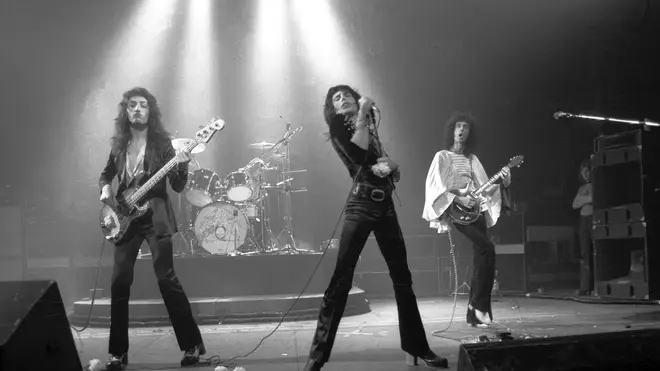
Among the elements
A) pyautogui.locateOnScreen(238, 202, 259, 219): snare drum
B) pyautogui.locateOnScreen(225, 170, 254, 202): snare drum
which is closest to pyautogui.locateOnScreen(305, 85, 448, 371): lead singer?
pyautogui.locateOnScreen(225, 170, 254, 202): snare drum

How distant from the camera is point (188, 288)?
27.7 feet

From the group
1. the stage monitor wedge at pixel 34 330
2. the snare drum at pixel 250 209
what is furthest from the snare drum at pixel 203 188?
the stage monitor wedge at pixel 34 330

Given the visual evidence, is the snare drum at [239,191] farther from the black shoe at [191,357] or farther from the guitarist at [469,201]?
the black shoe at [191,357]

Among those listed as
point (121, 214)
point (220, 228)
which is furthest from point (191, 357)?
point (220, 228)

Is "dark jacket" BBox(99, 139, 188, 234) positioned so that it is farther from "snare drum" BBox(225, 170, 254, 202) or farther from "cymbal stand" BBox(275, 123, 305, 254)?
"cymbal stand" BBox(275, 123, 305, 254)

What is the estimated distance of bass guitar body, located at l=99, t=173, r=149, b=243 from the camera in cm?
486

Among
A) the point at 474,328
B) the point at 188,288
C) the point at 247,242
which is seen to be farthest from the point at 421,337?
the point at 247,242

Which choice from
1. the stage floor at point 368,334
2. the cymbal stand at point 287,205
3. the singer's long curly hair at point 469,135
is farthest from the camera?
the cymbal stand at point 287,205

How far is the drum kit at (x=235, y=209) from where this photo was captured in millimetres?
8891

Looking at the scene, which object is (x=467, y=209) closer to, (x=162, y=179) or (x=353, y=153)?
(x=353, y=153)

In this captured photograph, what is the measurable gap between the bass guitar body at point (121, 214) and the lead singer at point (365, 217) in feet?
5.51

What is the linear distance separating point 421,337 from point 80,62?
8.00 meters

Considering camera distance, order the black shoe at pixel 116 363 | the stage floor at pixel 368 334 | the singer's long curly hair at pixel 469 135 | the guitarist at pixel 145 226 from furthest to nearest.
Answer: the singer's long curly hair at pixel 469 135, the stage floor at pixel 368 334, the guitarist at pixel 145 226, the black shoe at pixel 116 363

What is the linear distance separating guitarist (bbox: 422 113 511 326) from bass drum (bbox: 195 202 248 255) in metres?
3.10
